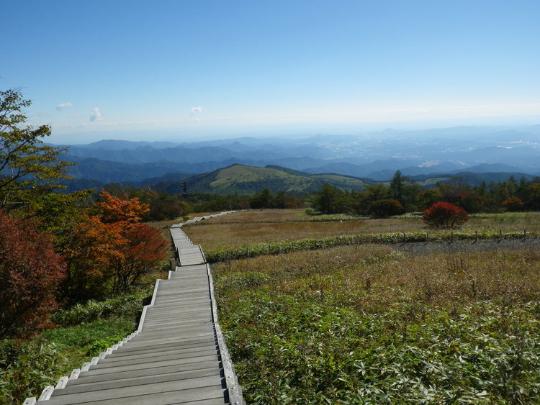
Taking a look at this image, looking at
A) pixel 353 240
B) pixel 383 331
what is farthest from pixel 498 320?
pixel 353 240

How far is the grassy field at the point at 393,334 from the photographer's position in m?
6.21

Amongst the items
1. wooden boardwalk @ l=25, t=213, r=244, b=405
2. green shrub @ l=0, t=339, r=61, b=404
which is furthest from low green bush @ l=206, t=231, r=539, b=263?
green shrub @ l=0, t=339, r=61, b=404

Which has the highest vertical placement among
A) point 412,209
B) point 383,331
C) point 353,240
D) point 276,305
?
point 383,331

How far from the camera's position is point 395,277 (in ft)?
50.5

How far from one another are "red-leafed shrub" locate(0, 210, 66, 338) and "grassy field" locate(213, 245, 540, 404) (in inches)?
220

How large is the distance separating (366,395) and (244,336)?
4618mm

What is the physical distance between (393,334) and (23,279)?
9834 millimetres

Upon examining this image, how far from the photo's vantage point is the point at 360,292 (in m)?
13.5

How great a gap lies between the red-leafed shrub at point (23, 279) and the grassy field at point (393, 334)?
5.58m

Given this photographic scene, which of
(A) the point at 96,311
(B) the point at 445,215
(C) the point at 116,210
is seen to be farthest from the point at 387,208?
(A) the point at 96,311

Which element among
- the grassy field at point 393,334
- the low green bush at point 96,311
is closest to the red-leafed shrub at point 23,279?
the low green bush at point 96,311

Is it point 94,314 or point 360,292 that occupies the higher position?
point 360,292

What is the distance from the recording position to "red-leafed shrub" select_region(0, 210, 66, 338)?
32.9 ft

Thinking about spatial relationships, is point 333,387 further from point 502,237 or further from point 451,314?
point 502,237
